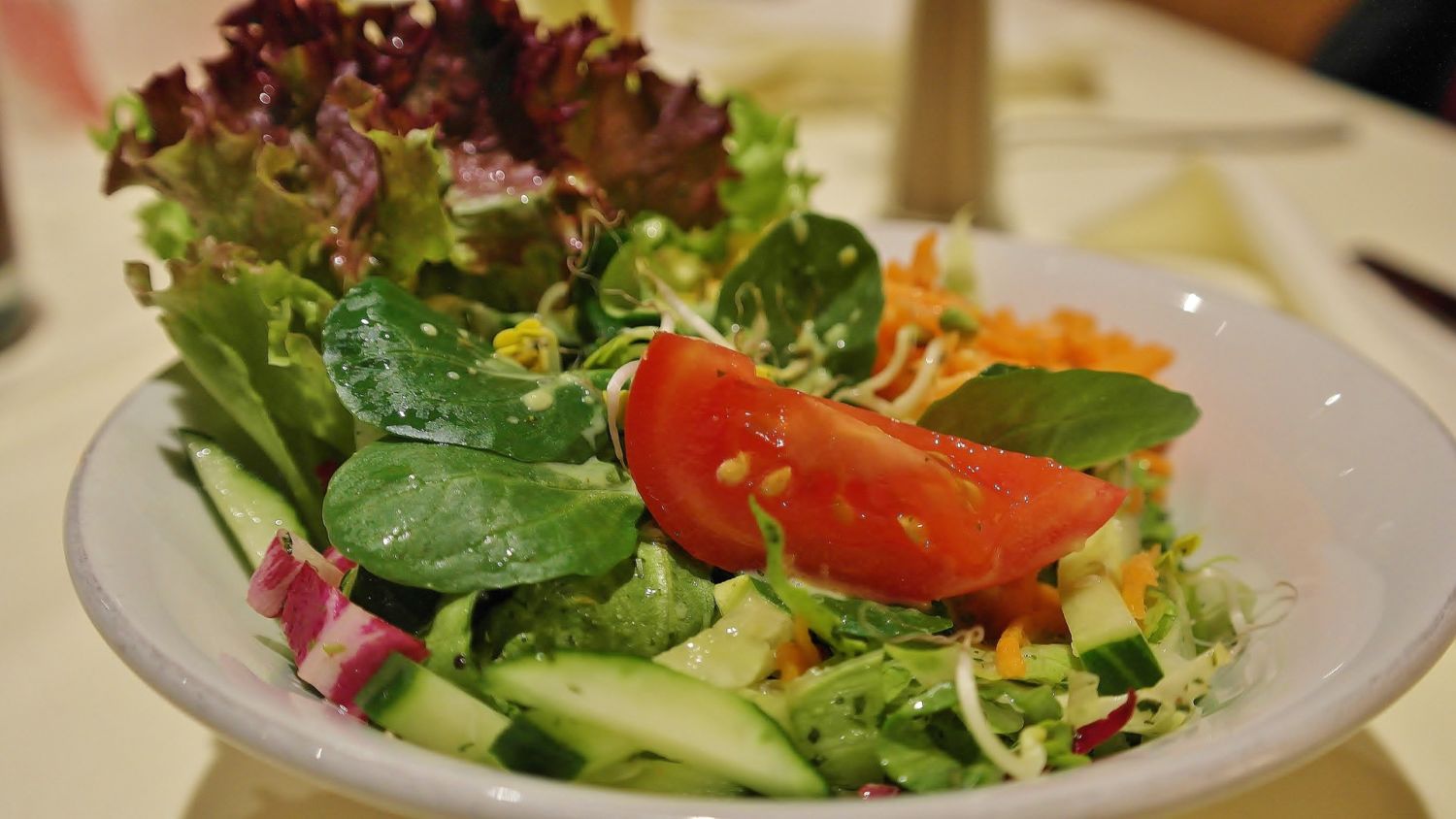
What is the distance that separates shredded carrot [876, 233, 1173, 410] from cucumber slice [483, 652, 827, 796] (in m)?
0.57

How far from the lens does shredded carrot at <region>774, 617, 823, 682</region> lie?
978 millimetres

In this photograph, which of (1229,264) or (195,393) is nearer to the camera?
(195,393)

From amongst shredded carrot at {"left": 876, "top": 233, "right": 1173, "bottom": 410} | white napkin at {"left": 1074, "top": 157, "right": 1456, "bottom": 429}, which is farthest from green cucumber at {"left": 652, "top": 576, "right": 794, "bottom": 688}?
white napkin at {"left": 1074, "top": 157, "right": 1456, "bottom": 429}

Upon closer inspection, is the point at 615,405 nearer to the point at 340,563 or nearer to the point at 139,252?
the point at 340,563

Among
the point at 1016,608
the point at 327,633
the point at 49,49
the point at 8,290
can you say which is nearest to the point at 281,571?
the point at 327,633

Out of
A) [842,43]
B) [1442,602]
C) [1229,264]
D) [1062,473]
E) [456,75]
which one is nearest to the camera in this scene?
[1442,602]

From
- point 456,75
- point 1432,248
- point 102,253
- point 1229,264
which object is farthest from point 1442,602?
point 102,253

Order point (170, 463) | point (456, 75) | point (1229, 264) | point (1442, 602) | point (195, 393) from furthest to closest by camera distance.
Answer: point (1229, 264) → point (456, 75) → point (195, 393) → point (170, 463) → point (1442, 602)

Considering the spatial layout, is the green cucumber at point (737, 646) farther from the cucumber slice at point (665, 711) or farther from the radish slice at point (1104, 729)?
the radish slice at point (1104, 729)

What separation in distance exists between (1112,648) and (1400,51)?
398 cm

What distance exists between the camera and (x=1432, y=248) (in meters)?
2.52

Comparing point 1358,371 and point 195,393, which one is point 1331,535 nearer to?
point 1358,371

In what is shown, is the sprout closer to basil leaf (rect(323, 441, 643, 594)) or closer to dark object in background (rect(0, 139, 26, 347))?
A: basil leaf (rect(323, 441, 643, 594))

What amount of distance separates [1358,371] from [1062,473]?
501 mm
